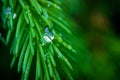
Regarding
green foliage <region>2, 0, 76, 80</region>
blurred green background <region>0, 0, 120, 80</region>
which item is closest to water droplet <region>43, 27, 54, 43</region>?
green foliage <region>2, 0, 76, 80</region>

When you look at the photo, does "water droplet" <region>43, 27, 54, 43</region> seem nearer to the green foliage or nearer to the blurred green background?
the green foliage

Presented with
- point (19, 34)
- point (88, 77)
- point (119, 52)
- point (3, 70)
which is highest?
point (19, 34)

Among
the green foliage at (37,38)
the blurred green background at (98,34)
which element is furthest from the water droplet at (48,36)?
the blurred green background at (98,34)

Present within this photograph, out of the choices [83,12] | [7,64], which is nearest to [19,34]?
[7,64]

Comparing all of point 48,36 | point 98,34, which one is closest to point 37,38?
point 48,36

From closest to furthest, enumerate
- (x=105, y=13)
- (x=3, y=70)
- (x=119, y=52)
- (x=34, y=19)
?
(x=34, y=19) < (x=3, y=70) < (x=119, y=52) < (x=105, y=13)

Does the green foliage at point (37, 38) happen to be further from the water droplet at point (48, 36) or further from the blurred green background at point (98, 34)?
the blurred green background at point (98, 34)

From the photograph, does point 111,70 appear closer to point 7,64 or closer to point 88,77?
point 88,77
